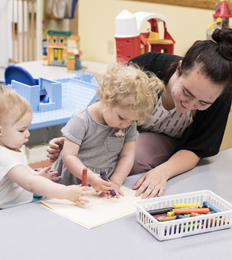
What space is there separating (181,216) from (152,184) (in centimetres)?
21

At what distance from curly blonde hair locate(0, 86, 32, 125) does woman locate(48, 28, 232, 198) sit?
0.29 metres

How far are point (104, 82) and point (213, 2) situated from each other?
4.74 ft

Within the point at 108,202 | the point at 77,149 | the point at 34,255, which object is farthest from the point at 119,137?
the point at 34,255

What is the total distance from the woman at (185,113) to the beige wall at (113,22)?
979 millimetres

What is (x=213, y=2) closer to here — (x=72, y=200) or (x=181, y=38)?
(x=181, y=38)

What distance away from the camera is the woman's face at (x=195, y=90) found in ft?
2.87

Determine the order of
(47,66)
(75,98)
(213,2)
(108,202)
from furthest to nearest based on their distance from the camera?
(47,66) < (213,2) < (75,98) < (108,202)

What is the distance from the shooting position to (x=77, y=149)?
3.03 ft

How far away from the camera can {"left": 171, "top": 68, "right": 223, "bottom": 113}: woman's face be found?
88 cm

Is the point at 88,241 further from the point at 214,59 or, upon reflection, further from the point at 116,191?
the point at 214,59

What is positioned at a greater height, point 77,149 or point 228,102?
point 228,102

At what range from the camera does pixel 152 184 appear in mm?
890

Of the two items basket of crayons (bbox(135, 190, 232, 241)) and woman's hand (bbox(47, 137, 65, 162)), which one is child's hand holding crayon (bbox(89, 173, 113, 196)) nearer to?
basket of crayons (bbox(135, 190, 232, 241))

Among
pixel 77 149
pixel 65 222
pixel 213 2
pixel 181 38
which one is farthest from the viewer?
pixel 181 38
